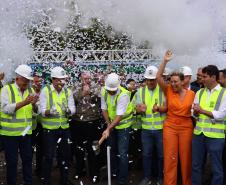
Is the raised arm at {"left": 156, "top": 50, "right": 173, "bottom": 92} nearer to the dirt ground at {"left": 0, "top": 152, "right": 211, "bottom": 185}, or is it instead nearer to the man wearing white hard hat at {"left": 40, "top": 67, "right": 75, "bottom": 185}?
the man wearing white hard hat at {"left": 40, "top": 67, "right": 75, "bottom": 185}

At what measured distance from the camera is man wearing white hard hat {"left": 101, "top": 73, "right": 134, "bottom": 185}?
5.90m

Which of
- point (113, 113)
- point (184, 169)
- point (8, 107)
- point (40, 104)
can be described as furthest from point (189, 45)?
point (8, 107)

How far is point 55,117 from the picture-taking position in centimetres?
589

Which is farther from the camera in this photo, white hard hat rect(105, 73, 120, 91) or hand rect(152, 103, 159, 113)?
white hard hat rect(105, 73, 120, 91)

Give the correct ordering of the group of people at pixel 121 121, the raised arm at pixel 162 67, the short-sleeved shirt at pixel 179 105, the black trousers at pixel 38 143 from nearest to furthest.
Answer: the group of people at pixel 121 121 < the short-sleeved shirt at pixel 179 105 < the raised arm at pixel 162 67 < the black trousers at pixel 38 143

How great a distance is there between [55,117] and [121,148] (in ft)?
3.77

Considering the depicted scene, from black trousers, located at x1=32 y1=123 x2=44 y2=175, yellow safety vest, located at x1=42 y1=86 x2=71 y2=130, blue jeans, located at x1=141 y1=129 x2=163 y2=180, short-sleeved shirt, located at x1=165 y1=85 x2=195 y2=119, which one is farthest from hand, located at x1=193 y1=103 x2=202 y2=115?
black trousers, located at x1=32 y1=123 x2=44 y2=175

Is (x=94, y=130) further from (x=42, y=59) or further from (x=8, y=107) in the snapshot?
(x=42, y=59)

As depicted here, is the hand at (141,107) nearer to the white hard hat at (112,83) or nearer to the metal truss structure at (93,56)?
the white hard hat at (112,83)

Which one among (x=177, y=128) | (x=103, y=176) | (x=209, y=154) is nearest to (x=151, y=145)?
(x=177, y=128)

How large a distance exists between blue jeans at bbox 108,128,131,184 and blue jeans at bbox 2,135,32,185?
1.32 metres

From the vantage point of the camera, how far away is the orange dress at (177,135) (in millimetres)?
5469

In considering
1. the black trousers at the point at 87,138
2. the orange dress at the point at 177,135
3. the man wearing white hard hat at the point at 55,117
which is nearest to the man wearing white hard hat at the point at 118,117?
the black trousers at the point at 87,138

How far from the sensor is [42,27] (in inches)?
354
